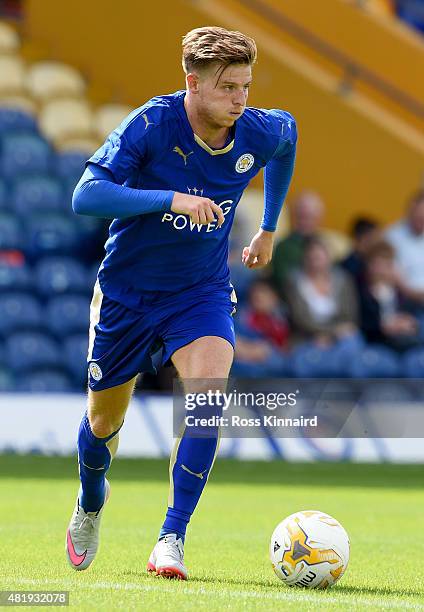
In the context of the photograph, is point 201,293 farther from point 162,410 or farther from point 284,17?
point 284,17

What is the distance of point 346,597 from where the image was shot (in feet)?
17.1

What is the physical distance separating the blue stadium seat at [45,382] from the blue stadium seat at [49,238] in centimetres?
141

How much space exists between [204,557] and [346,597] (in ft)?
4.64

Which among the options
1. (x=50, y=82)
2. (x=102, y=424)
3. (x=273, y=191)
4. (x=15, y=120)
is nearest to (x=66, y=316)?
(x=15, y=120)

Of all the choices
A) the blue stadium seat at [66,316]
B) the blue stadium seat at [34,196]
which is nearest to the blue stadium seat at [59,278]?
the blue stadium seat at [66,316]

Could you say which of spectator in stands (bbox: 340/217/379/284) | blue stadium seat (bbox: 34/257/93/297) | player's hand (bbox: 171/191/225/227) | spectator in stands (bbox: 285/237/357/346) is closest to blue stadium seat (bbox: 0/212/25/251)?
blue stadium seat (bbox: 34/257/93/297)

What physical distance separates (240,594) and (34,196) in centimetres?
1024

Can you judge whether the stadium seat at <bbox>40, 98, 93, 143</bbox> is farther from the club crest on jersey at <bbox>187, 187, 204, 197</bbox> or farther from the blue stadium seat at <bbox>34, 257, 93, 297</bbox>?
the club crest on jersey at <bbox>187, 187, 204, 197</bbox>

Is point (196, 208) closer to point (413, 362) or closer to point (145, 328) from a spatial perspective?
point (145, 328)

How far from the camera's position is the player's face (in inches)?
217

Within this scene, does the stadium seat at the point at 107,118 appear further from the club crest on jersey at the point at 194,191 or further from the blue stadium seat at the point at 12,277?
the club crest on jersey at the point at 194,191

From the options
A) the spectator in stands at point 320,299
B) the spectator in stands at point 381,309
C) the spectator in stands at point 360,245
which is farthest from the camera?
the spectator in stands at point 360,245

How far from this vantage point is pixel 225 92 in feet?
18.2

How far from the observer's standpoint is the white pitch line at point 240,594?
5027 mm
